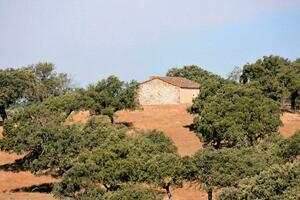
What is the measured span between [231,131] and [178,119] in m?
26.3

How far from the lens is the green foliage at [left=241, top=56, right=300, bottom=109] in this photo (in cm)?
9162

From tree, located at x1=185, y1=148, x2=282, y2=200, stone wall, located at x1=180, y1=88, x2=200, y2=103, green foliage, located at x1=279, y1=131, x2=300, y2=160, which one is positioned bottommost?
tree, located at x1=185, y1=148, x2=282, y2=200

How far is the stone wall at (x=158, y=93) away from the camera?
10012 centimetres

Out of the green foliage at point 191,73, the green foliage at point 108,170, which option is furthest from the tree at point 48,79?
the green foliage at point 108,170

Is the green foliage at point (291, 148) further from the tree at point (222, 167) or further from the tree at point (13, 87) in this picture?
the tree at point (13, 87)

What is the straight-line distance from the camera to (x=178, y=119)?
8688 centimetres

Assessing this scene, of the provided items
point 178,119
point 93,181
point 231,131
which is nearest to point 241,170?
point 93,181

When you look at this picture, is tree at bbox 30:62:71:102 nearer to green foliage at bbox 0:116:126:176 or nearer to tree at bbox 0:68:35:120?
tree at bbox 0:68:35:120

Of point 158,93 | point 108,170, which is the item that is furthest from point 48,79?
point 108,170

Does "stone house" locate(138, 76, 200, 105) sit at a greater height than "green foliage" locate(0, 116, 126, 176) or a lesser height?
greater

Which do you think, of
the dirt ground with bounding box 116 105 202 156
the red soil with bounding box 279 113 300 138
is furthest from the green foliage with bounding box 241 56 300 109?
the dirt ground with bounding box 116 105 202 156

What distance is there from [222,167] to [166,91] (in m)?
61.8

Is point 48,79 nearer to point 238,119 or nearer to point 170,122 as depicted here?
point 170,122

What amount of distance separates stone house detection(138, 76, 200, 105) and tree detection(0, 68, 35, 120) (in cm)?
2628
